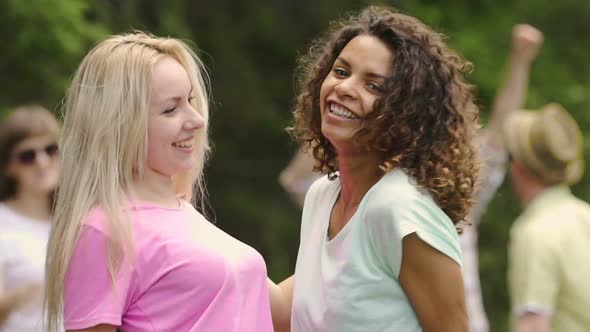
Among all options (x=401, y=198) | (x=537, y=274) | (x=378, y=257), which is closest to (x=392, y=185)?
(x=401, y=198)

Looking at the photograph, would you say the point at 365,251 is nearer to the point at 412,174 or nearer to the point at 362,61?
the point at 412,174

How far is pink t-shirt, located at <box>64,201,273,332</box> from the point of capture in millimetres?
3027

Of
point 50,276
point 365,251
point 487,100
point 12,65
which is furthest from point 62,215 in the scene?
point 487,100

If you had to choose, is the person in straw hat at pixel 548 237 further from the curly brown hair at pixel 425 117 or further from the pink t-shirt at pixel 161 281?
the pink t-shirt at pixel 161 281

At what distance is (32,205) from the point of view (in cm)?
520

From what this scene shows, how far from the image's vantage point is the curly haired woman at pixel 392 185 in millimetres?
3150

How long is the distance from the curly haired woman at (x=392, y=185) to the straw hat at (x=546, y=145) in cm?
195

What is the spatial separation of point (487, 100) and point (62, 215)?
19.7 ft

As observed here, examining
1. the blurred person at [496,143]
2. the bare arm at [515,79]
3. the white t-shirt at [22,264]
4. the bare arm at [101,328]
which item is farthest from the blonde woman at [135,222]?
the bare arm at [515,79]

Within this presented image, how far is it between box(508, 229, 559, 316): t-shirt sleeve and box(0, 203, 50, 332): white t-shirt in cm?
→ 185

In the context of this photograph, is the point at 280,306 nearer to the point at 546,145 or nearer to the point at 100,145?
the point at 100,145

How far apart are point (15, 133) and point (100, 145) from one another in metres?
2.26

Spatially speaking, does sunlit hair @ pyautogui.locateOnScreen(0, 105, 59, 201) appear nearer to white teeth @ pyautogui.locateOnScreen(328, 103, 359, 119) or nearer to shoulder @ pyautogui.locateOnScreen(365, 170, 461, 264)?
white teeth @ pyautogui.locateOnScreen(328, 103, 359, 119)

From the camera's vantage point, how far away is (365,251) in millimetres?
3199
